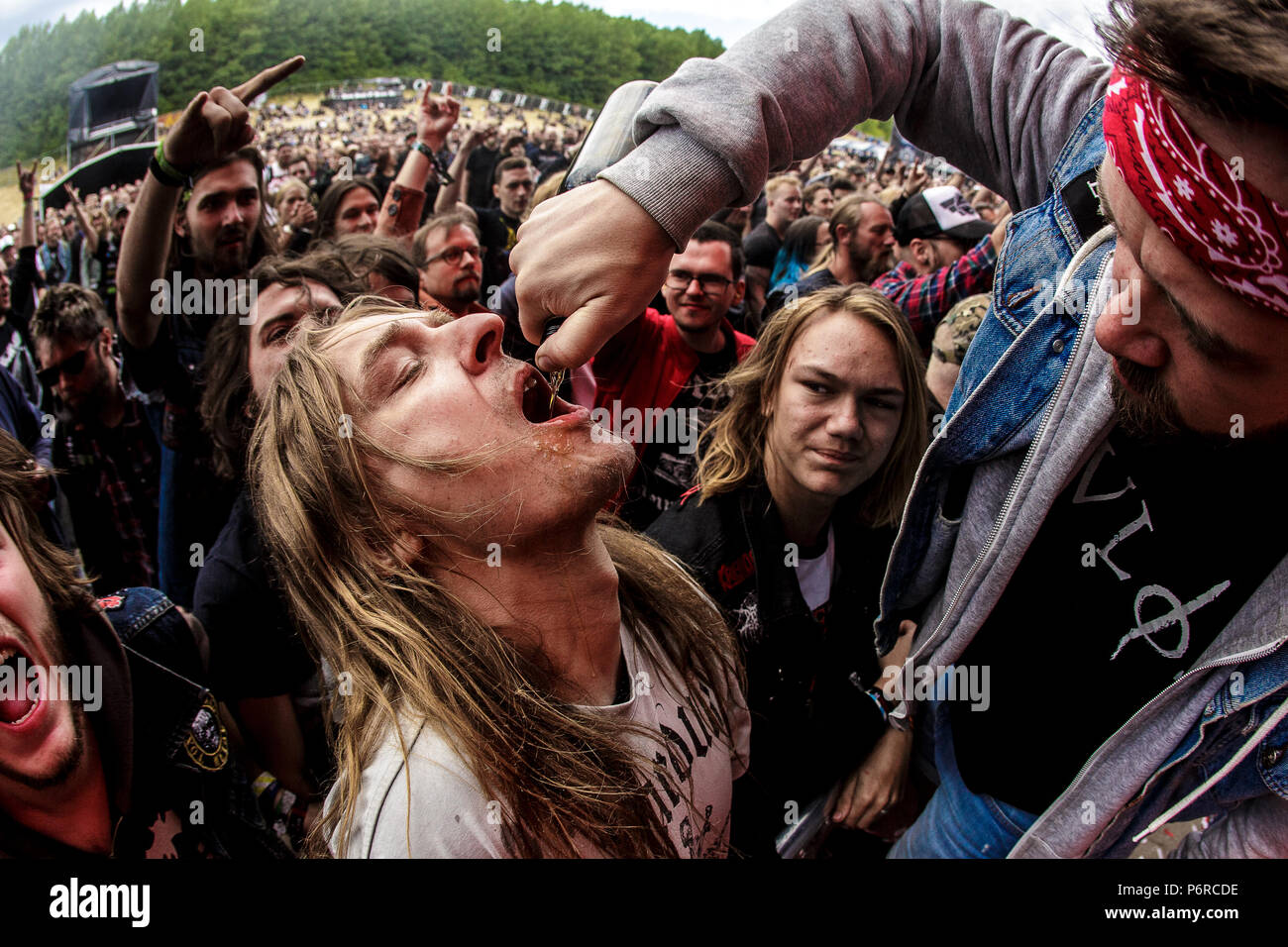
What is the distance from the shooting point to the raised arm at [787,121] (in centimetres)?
111

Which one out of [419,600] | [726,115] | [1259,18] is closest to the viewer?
[1259,18]

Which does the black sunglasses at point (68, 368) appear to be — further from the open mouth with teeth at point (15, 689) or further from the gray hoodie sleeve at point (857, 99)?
the gray hoodie sleeve at point (857, 99)

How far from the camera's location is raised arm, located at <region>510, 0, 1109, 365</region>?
111 cm

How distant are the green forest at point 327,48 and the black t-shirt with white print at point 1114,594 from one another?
4620mm

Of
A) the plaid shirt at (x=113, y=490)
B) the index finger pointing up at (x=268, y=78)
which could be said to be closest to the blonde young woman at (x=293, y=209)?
the plaid shirt at (x=113, y=490)

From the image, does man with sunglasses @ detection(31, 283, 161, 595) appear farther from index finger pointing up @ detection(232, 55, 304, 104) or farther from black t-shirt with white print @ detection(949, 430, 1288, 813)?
black t-shirt with white print @ detection(949, 430, 1288, 813)

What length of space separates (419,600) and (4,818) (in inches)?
34.2

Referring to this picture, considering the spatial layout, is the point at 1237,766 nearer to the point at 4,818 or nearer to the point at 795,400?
the point at 795,400

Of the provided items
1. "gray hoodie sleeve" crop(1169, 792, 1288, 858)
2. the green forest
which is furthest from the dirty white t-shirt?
the green forest

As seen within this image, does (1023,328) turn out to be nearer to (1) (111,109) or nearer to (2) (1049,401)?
(2) (1049,401)

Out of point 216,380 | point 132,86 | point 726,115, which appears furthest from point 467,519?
point 132,86

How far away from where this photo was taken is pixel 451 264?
4.21 meters

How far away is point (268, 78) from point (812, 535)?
2462 mm

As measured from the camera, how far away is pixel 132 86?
916 centimetres
